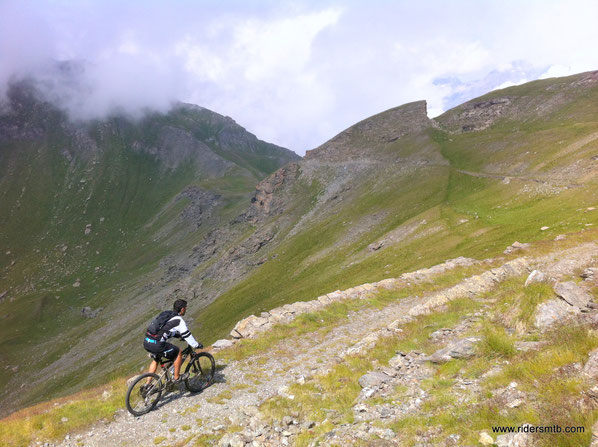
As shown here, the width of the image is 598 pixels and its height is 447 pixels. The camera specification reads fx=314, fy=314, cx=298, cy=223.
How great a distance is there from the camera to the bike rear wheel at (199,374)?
14.4 metres

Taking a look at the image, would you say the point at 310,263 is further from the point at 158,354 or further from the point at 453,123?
the point at 453,123

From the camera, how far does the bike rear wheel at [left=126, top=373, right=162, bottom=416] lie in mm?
12836

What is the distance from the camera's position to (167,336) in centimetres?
1320

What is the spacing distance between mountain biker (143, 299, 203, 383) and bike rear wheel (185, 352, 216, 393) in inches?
29.6

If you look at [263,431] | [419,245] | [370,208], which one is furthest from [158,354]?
[370,208]

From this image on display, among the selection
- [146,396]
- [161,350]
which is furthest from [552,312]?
[146,396]

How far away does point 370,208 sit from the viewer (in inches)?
3730

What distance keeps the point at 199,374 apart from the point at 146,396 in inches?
99.8

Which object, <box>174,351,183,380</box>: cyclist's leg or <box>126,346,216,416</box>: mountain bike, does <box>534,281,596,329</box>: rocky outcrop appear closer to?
<box>126,346,216,416</box>: mountain bike

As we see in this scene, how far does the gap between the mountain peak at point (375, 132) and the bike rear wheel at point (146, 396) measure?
133054 millimetres

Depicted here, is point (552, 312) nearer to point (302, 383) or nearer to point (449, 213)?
point (302, 383)

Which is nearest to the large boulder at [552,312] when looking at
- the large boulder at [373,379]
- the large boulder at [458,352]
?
the large boulder at [458,352]

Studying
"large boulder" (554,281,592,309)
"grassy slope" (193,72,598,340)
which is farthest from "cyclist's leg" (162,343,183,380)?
"grassy slope" (193,72,598,340)

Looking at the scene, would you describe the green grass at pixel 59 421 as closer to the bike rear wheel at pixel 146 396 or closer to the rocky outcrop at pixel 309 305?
the bike rear wheel at pixel 146 396
